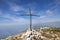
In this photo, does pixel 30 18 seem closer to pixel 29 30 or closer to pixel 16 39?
pixel 29 30

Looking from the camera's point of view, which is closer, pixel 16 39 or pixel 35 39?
pixel 35 39

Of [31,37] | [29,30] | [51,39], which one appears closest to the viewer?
[31,37]

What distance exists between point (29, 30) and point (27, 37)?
179 cm

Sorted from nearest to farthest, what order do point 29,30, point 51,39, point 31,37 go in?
point 31,37, point 29,30, point 51,39

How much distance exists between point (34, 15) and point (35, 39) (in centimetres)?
448

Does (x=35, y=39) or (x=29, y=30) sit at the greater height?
(x=29, y=30)

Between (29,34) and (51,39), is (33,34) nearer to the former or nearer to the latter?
(29,34)

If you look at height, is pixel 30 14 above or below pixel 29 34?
above

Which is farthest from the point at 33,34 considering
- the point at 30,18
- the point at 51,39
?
the point at 51,39

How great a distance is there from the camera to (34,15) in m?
24.0

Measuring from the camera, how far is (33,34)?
2278 cm

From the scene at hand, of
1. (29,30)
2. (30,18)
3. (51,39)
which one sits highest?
(30,18)

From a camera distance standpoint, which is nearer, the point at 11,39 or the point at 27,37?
the point at 27,37

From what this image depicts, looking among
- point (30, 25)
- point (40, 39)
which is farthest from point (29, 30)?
point (40, 39)
